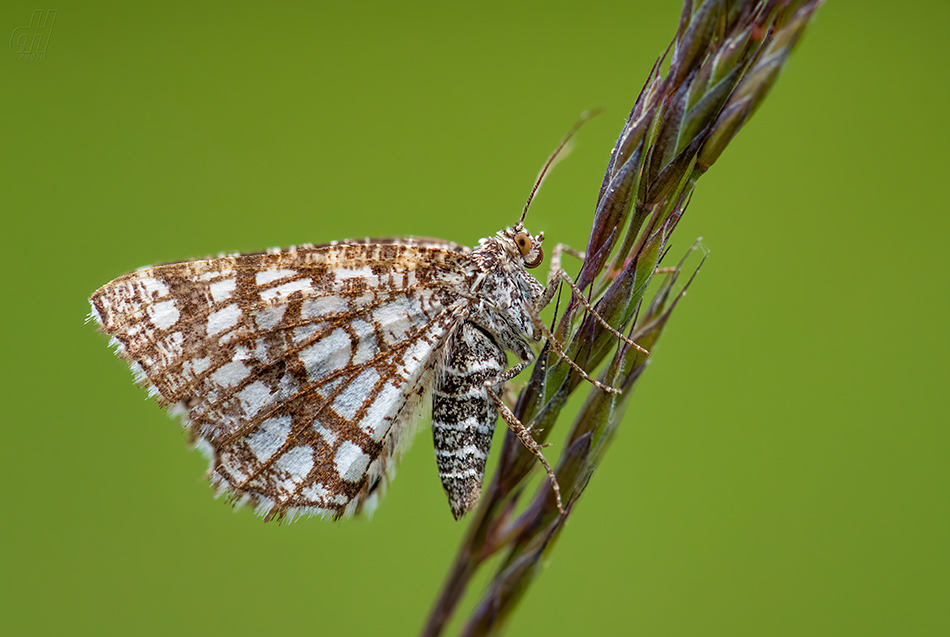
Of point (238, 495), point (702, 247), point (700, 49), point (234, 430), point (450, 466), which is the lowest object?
point (238, 495)

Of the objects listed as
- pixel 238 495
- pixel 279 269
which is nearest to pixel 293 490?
pixel 238 495

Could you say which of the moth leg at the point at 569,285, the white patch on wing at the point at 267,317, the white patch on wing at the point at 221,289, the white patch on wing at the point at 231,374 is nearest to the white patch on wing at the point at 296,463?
the white patch on wing at the point at 231,374

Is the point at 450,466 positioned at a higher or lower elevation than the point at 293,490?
higher

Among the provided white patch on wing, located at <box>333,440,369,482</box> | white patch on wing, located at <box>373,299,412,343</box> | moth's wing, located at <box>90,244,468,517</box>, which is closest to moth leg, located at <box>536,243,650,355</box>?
moth's wing, located at <box>90,244,468,517</box>

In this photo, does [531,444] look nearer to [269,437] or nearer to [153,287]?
A: [269,437]

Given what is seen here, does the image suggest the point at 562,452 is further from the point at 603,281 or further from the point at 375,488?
the point at 375,488
